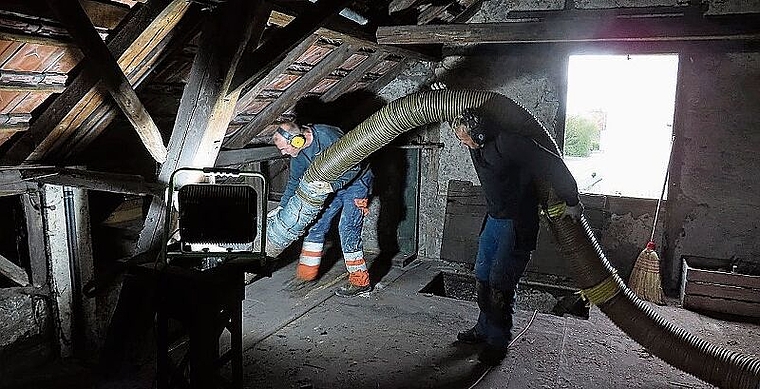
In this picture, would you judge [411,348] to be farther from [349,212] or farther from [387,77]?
[387,77]

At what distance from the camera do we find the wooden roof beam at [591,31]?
297cm

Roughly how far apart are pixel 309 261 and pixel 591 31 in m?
2.50

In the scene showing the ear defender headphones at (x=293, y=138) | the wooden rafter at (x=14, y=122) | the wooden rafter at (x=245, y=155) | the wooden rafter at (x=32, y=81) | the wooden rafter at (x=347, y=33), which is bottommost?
the wooden rafter at (x=245, y=155)

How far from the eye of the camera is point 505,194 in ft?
9.22

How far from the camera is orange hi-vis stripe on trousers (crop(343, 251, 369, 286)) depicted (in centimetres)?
398

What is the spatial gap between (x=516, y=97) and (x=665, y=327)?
2.34 metres

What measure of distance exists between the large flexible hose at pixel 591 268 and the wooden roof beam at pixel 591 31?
1.95 feet

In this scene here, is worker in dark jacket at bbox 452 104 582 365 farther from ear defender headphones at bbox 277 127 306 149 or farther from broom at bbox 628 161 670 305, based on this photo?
broom at bbox 628 161 670 305

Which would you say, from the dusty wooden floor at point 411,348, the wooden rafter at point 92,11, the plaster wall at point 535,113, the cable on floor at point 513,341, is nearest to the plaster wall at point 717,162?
the plaster wall at point 535,113

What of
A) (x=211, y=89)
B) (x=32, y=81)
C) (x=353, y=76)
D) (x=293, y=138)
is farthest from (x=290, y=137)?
(x=32, y=81)

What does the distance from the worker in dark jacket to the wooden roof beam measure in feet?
2.33

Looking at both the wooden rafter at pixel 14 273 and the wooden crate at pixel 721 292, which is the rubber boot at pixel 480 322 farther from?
the wooden rafter at pixel 14 273

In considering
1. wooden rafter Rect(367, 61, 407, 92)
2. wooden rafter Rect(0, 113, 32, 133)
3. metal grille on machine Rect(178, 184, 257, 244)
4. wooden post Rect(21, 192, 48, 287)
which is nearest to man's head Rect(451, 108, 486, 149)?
metal grille on machine Rect(178, 184, 257, 244)

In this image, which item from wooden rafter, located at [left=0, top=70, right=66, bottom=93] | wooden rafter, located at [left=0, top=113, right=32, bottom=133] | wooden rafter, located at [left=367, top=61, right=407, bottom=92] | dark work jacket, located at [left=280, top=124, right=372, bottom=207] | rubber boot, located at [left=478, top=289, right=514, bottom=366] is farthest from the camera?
wooden rafter, located at [left=367, top=61, right=407, bottom=92]
